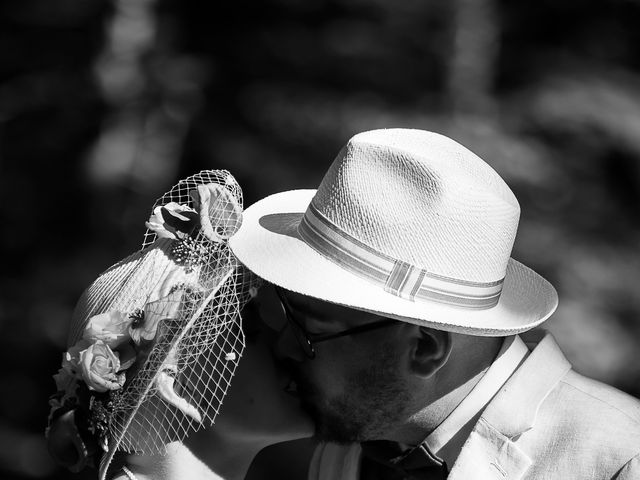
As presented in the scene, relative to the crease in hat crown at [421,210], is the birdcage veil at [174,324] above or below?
below

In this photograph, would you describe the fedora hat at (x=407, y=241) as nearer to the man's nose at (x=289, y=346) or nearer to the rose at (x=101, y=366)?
the man's nose at (x=289, y=346)

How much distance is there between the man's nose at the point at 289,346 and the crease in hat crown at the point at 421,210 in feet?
1.15

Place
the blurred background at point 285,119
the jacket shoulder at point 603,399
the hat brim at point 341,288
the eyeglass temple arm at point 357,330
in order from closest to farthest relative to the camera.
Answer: the hat brim at point 341,288 → the jacket shoulder at point 603,399 → the eyeglass temple arm at point 357,330 → the blurred background at point 285,119

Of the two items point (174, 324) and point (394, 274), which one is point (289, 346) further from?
point (394, 274)

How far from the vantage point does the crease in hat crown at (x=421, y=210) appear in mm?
2574

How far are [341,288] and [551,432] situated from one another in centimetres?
71

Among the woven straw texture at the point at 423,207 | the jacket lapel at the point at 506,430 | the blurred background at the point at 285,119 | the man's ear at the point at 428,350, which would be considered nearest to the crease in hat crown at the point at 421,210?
the woven straw texture at the point at 423,207

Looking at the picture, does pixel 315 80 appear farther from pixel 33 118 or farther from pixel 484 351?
pixel 484 351

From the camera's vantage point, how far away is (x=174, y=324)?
271 centimetres

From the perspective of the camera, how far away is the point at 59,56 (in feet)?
24.2

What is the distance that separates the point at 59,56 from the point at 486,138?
10.9 ft

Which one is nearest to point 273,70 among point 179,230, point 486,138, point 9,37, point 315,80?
point 315,80

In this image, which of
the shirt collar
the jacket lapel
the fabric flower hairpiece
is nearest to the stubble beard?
the shirt collar

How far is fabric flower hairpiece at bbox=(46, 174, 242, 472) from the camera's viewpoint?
8.92 ft
